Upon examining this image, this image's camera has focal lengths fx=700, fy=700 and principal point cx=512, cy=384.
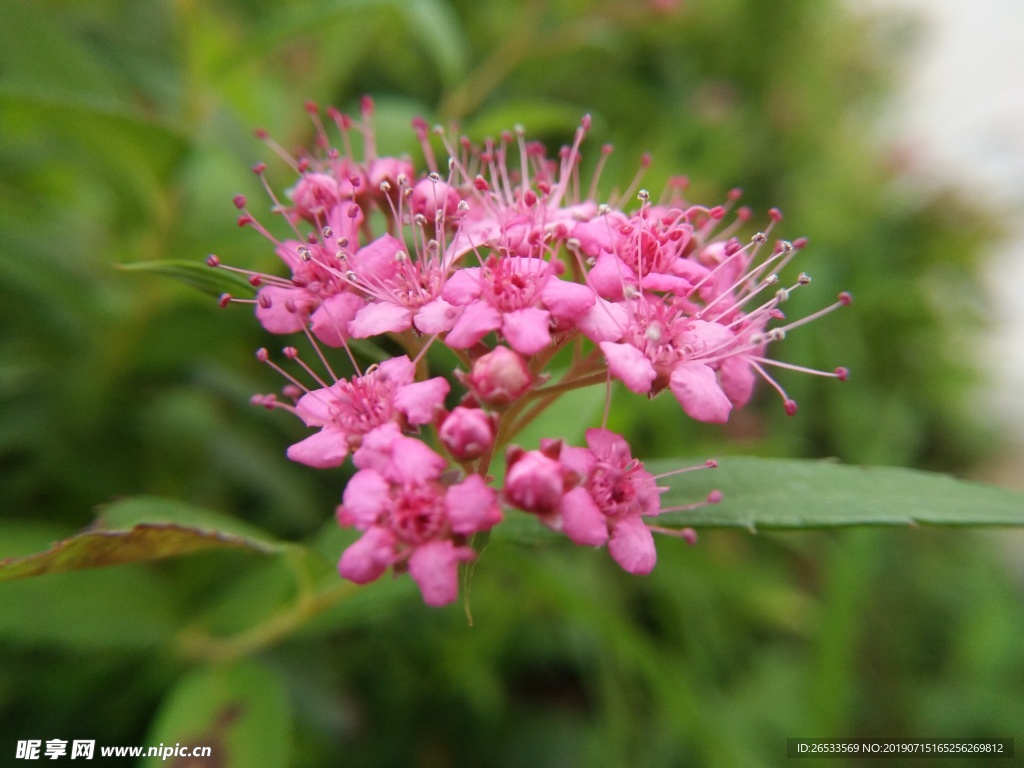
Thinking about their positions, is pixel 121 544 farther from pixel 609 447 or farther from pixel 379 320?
pixel 609 447

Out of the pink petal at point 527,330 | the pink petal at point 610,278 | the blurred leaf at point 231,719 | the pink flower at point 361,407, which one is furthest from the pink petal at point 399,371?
the blurred leaf at point 231,719

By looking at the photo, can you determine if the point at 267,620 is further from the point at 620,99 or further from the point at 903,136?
the point at 903,136

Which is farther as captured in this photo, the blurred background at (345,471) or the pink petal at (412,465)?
the blurred background at (345,471)

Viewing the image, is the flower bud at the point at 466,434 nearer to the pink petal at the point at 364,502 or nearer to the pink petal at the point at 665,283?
the pink petal at the point at 364,502

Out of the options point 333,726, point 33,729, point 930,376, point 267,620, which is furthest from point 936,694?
point 33,729

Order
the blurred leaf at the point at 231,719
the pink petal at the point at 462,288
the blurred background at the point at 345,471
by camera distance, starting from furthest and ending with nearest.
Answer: the blurred background at the point at 345,471, the blurred leaf at the point at 231,719, the pink petal at the point at 462,288

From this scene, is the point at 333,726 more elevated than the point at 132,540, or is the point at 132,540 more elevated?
the point at 132,540
